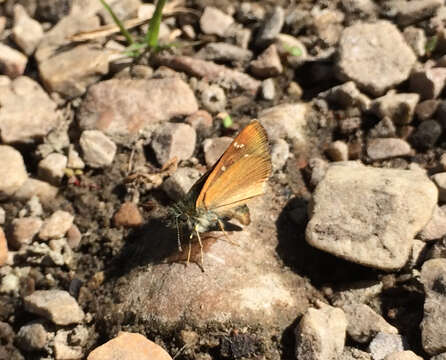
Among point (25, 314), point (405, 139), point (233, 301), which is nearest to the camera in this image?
point (233, 301)

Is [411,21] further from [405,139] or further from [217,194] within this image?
[217,194]

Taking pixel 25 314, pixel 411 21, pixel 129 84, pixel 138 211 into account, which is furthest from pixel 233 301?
pixel 411 21

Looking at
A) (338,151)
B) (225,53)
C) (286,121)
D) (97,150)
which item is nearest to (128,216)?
(97,150)

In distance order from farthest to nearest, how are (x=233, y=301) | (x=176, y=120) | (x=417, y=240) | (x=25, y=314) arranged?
1. (x=176, y=120)
2. (x=25, y=314)
3. (x=417, y=240)
4. (x=233, y=301)

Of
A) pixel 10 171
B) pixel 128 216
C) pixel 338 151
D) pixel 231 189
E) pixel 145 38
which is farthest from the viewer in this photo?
pixel 145 38

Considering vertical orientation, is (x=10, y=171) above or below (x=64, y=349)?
above

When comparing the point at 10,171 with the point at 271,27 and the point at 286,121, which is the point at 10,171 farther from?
the point at 271,27

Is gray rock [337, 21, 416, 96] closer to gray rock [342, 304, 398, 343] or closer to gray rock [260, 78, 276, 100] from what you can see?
gray rock [260, 78, 276, 100]

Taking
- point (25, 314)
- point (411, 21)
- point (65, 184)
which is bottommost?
point (25, 314)
